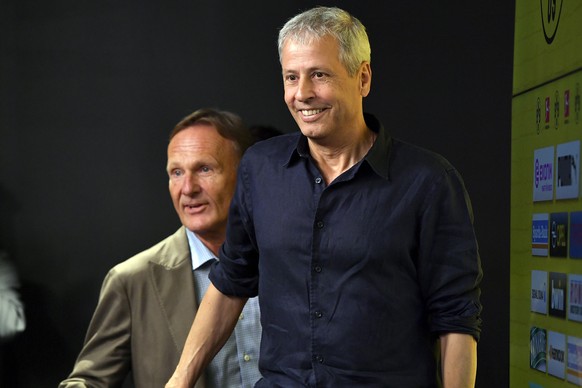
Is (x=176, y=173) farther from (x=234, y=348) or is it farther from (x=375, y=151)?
(x=375, y=151)

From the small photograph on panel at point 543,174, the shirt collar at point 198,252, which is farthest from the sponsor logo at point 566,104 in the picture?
the shirt collar at point 198,252

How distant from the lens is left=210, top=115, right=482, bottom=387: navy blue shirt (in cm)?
212

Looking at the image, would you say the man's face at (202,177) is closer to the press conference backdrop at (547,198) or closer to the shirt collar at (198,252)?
the shirt collar at (198,252)

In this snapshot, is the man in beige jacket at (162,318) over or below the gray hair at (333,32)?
below

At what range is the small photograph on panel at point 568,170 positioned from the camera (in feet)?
10.8

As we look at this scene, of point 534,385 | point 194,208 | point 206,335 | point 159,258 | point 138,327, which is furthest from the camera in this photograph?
point 534,385

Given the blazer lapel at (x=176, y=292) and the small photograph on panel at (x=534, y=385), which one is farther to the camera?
the small photograph on panel at (x=534, y=385)

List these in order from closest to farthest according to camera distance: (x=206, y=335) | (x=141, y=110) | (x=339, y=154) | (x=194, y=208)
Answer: (x=339, y=154)
(x=206, y=335)
(x=194, y=208)
(x=141, y=110)

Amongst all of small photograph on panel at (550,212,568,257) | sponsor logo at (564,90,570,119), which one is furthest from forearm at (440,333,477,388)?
sponsor logo at (564,90,570,119)

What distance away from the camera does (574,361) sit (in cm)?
330

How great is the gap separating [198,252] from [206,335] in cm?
107

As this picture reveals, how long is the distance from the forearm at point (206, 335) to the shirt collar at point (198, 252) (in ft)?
3.23

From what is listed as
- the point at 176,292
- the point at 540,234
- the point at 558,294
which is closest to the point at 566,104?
the point at 540,234

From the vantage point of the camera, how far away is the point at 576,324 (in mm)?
3301
